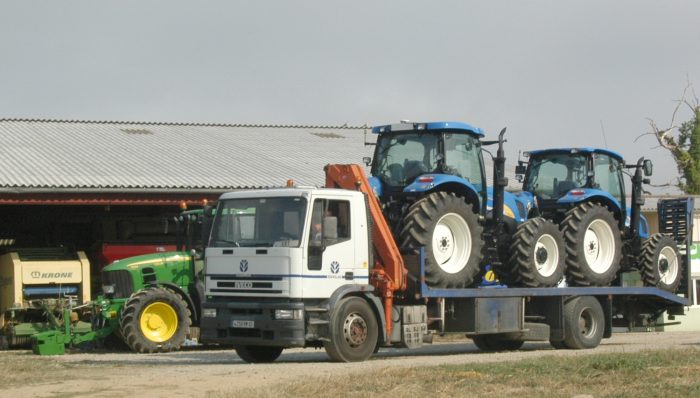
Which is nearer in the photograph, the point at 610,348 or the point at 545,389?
the point at 545,389

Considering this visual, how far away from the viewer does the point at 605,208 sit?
74.7 ft

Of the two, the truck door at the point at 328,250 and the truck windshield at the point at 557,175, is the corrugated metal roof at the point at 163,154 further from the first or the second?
the truck door at the point at 328,250

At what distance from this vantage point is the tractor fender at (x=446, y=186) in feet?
65.5

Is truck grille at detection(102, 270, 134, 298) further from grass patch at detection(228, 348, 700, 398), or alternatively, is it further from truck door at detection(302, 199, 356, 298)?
grass patch at detection(228, 348, 700, 398)

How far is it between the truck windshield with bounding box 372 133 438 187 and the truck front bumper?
11.7ft

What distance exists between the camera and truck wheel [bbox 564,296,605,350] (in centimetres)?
2212

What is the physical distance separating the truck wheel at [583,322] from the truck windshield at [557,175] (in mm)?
2154

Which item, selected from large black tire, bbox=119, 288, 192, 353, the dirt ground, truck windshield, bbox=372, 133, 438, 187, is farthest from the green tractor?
truck windshield, bbox=372, 133, 438, 187

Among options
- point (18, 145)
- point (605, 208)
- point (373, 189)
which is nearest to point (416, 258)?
point (373, 189)

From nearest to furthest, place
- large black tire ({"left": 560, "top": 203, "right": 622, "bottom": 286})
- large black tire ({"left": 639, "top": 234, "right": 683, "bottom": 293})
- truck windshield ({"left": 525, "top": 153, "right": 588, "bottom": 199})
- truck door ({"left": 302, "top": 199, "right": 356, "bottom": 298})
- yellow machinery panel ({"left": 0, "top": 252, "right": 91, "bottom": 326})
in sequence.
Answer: truck door ({"left": 302, "top": 199, "right": 356, "bottom": 298}), large black tire ({"left": 560, "top": 203, "right": 622, "bottom": 286}), truck windshield ({"left": 525, "top": 153, "right": 588, "bottom": 199}), large black tire ({"left": 639, "top": 234, "right": 683, "bottom": 293}), yellow machinery panel ({"left": 0, "top": 252, "right": 91, "bottom": 326})

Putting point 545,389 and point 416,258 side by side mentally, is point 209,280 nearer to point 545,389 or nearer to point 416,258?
point 416,258

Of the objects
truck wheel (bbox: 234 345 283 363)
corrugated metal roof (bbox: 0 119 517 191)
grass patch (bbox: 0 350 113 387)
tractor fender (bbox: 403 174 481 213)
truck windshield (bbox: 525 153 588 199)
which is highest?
corrugated metal roof (bbox: 0 119 517 191)

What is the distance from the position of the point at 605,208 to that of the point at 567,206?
2.42 feet

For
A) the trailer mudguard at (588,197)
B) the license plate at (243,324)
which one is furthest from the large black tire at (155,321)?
the trailer mudguard at (588,197)
